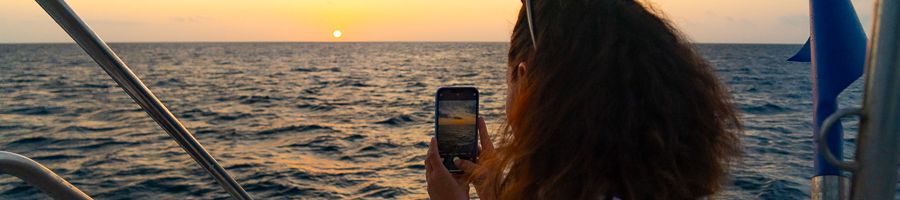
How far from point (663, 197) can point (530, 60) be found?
29cm

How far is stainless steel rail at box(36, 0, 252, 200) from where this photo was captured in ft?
3.73

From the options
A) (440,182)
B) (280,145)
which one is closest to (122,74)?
(440,182)

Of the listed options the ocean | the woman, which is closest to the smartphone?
the ocean

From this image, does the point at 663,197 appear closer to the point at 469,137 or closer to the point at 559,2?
the point at 559,2

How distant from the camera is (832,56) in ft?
4.23

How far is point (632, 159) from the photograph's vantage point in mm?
1077

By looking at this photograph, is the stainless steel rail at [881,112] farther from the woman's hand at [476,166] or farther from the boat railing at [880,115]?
the woman's hand at [476,166]

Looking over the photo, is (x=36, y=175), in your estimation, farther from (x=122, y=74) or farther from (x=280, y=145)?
(x=280, y=145)

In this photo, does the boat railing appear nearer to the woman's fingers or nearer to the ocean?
the ocean

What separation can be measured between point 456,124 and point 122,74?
28.6 inches

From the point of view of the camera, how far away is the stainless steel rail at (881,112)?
3.35 feet

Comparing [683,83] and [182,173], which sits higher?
[683,83]

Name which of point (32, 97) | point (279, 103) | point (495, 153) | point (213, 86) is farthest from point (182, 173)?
point (213, 86)

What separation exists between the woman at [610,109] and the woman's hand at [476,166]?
98 millimetres
